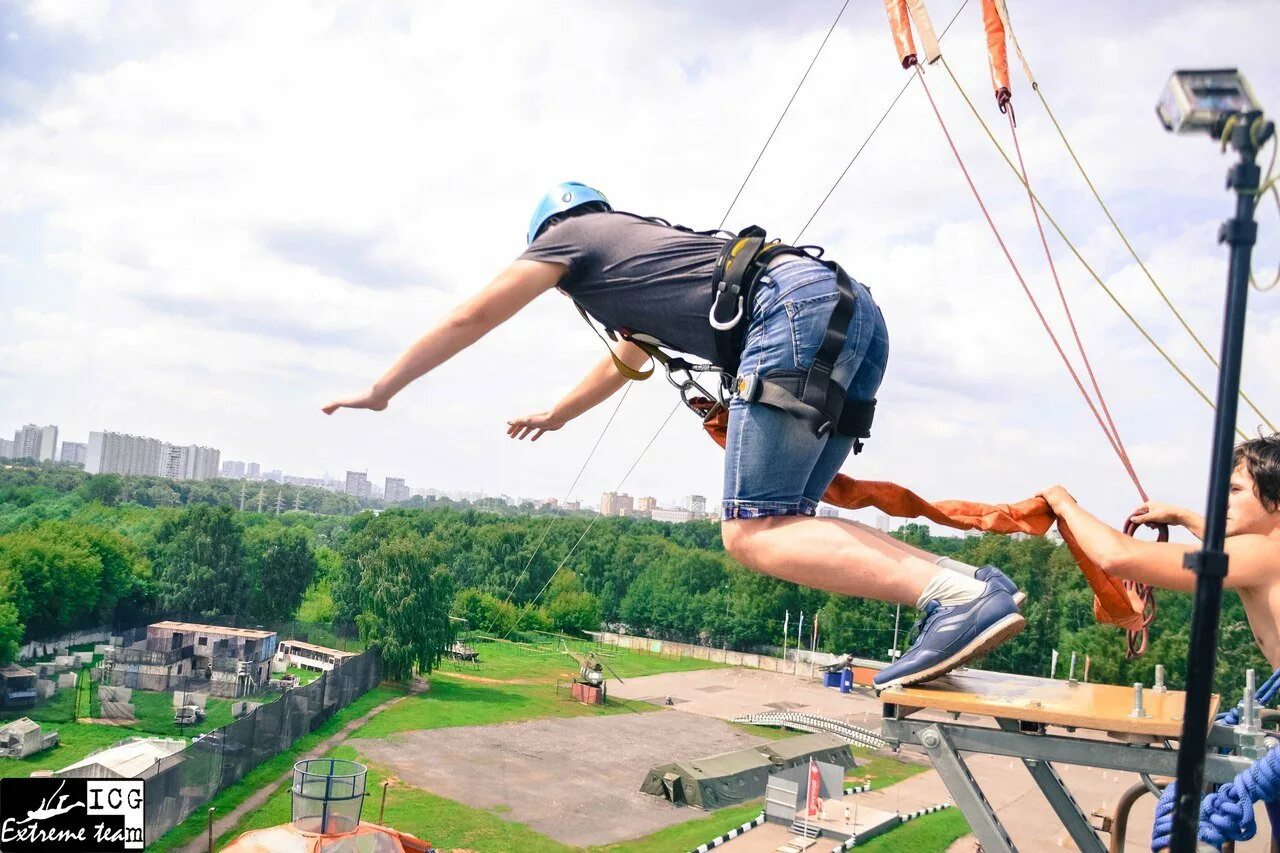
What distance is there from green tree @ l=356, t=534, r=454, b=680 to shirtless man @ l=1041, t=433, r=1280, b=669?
1837 inches

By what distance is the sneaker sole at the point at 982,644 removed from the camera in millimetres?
2537

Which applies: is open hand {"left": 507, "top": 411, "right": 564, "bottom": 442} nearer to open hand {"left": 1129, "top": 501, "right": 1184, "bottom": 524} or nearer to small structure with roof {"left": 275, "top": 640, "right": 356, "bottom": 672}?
open hand {"left": 1129, "top": 501, "right": 1184, "bottom": 524}

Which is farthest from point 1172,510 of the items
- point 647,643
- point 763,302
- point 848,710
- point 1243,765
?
point 647,643

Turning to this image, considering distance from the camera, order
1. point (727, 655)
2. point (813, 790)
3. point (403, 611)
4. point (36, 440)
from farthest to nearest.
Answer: point (36, 440)
point (727, 655)
point (403, 611)
point (813, 790)

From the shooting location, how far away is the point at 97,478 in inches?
4309

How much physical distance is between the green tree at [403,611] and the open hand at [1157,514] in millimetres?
46544

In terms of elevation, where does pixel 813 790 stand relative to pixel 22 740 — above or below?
above

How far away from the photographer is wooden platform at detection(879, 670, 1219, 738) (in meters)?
2.64

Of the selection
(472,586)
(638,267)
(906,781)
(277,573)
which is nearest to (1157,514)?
(638,267)

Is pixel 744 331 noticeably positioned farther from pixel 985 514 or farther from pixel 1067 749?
pixel 1067 749

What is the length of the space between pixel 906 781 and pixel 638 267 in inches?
1432

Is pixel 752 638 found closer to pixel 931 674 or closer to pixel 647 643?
pixel 647 643

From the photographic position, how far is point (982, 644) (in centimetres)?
255

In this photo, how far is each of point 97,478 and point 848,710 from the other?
9136 centimetres
